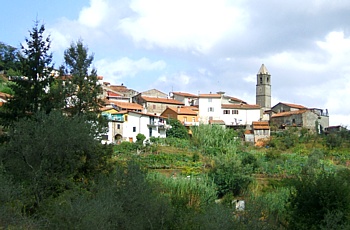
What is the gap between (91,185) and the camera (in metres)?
19.3

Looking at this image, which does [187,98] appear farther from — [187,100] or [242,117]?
[242,117]

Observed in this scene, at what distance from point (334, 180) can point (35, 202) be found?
40.6 feet

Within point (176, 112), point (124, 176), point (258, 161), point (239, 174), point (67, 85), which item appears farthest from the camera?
point (176, 112)

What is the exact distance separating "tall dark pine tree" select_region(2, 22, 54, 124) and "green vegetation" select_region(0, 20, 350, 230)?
0.17ft

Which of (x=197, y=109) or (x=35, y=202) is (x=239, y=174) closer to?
(x=35, y=202)

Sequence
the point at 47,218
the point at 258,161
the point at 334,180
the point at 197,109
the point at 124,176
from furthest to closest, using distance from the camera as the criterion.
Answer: the point at 197,109, the point at 258,161, the point at 334,180, the point at 124,176, the point at 47,218

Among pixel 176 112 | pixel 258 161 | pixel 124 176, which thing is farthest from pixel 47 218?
pixel 176 112

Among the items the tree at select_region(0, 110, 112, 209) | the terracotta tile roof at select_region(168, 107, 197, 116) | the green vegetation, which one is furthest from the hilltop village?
the tree at select_region(0, 110, 112, 209)

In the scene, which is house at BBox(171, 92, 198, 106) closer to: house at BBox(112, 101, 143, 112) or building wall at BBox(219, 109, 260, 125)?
building wall at BBox(219, 109, 260, 125)

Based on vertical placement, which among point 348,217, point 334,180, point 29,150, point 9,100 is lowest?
point 348,217

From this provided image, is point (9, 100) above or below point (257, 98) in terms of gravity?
below

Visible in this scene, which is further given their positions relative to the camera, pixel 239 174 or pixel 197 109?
pixel 197 109

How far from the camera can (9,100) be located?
23.5 metres

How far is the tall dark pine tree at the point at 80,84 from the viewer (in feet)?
90.0
